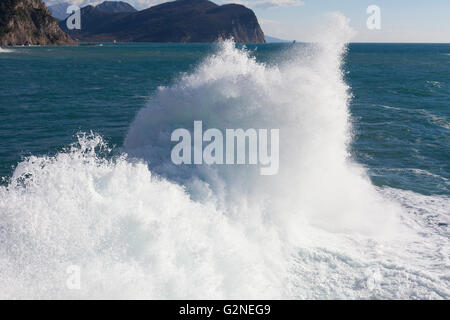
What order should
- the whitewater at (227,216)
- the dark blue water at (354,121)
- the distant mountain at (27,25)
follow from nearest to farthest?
the whitewater at (227,216), the dark blue water at (354,121), the distant mountain at (27,25)

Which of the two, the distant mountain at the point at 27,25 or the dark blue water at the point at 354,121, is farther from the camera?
the distant mountain at the point at 27,25

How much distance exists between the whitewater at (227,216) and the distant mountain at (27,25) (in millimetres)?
135833

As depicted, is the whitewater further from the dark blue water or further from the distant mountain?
the distant mountain

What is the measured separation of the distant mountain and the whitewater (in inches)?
5348

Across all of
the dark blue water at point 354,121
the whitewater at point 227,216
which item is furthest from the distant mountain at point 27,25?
the whitewater at point 227,216

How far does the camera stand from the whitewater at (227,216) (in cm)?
795

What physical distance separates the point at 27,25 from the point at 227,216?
150058 mm

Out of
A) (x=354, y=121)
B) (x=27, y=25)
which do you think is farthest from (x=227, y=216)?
(x=27, y=25)

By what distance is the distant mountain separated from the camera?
124500 mm

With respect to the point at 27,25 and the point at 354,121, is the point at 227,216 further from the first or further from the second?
the point at 27,25

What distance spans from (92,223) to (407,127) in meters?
22.7

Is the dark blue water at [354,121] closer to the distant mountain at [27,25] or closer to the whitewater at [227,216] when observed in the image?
the whitewater at [227,216]

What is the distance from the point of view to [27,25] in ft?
438
